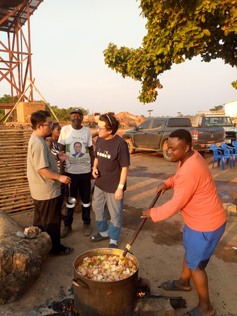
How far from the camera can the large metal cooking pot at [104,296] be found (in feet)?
7.40

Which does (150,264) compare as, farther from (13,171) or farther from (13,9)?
(13,9)

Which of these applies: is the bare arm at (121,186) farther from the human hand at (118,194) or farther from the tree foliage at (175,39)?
the tree foliage at (175,39)

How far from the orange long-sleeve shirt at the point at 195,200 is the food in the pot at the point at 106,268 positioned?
2.16 ft

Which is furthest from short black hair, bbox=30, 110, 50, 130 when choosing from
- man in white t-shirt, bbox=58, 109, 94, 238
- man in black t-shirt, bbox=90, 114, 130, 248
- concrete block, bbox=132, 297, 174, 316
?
concrete block, bbox=132, 297, 174, 316

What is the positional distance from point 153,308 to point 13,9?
18502mm

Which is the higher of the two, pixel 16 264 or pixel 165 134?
pixel 165 134

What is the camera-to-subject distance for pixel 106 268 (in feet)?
8.80

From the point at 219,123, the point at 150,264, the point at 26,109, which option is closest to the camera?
the point at 150,264

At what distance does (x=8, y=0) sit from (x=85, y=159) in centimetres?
1533

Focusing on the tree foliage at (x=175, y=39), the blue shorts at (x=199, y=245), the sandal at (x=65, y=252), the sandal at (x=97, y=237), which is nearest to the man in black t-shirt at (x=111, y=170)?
the sandal at (x=97, y=237)

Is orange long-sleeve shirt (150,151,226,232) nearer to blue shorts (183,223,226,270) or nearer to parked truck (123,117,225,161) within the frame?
blue shorts (183,223,226,270)

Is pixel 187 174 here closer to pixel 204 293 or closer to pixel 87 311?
pixel 204 293

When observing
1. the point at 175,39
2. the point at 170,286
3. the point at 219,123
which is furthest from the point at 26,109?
the point at 219,123

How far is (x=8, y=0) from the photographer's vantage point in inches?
585
